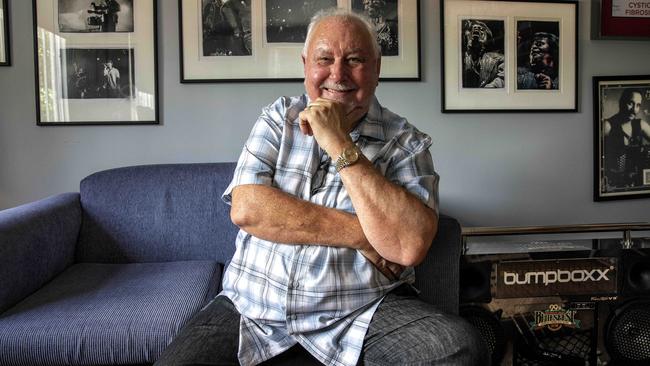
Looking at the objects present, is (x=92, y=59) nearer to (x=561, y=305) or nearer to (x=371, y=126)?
(x=371, y=126)

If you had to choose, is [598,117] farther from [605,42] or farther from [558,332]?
[558,332]

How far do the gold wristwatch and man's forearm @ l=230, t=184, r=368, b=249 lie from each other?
129 millimetres

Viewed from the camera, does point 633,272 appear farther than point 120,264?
No

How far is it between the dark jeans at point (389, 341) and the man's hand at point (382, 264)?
5cm

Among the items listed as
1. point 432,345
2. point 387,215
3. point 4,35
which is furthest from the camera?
point 4,35

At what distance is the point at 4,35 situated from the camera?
2.06 metres

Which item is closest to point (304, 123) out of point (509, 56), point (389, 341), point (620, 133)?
point (389, 341)

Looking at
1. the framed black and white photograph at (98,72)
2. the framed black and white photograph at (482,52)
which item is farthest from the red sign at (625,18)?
the framed black and white photograph at (98,72)

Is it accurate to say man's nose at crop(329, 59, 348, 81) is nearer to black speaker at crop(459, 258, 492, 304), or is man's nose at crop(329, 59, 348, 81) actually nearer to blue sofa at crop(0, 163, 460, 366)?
blue sofa at crop(0, 163, 460, 366)

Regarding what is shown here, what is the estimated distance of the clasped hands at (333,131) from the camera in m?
1.20

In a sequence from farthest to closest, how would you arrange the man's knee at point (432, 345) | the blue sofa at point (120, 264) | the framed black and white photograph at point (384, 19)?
the framed black and white photograph at point (384, 19) → the blue sofa at point (120, 264) → the man's knee at point (432, 345)

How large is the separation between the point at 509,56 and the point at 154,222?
1.71 m

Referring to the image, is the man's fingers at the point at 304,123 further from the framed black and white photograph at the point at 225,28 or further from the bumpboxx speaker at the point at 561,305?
the framed black and white photograph at the point at 225,28

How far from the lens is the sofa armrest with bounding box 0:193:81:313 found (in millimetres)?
1443
